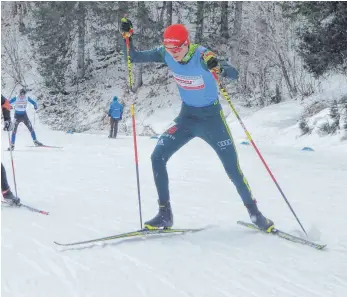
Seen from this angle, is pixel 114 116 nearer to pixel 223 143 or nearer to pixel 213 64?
Result: pixel 223 143

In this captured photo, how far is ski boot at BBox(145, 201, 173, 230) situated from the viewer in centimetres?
434

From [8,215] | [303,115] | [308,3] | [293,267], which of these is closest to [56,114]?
[303,115]

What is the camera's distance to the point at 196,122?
4.29 m

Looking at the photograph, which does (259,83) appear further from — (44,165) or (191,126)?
(191,126)

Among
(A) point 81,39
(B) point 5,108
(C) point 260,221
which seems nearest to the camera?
(C) point 260,221

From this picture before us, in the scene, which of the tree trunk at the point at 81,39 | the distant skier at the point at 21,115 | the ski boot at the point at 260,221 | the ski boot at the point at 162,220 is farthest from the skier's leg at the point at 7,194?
the tree trunk at the point at 81,39

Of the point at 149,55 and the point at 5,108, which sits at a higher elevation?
the point at 149,55

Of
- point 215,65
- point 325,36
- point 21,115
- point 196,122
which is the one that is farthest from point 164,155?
point 325,36

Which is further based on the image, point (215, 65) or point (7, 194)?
point (7, 194)

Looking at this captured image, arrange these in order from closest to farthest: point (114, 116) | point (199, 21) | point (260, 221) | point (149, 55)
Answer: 1. point (260, 221)
2. point (149, 55)
3. point (114, 116)
4. point (199, 21)

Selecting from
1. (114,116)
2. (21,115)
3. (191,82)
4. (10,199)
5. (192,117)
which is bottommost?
(114,116)

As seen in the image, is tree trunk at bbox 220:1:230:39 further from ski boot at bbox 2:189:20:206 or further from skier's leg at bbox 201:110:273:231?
skier's leg at bbox 201:110:273:231

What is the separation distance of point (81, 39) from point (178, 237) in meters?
25.9

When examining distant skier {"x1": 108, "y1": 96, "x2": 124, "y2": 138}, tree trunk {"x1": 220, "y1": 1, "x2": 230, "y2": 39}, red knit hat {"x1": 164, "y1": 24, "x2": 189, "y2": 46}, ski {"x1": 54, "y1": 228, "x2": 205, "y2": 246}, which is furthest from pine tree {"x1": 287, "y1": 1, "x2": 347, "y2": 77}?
tree trunk {"x1": 220, "y1": 1, "x2": 230, "y2": 39}
